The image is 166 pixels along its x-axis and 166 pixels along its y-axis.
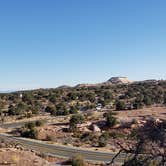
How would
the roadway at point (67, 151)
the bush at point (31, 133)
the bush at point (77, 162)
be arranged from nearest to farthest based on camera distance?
the bush at point (77, 162) < the roadway at point (67, 151) < the bush at point (31, 133)

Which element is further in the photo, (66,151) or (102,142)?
(102,142)

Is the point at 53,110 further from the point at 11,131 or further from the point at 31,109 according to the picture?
the point at 11,131

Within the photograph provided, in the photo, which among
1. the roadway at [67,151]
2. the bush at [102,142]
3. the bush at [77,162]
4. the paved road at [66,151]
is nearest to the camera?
the bush at [77,162]

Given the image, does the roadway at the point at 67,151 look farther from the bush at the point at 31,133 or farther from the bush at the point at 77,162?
the bush at the point at 77,162

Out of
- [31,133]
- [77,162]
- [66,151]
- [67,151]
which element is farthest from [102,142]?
[77,162]

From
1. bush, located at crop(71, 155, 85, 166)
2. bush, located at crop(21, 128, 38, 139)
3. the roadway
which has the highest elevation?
bush, located at crop(21, 128, 38, 139)

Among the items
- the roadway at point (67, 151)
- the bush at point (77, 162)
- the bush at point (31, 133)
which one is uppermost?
the bush at point (31, 133)

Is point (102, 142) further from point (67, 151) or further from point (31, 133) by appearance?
point (31, 133)

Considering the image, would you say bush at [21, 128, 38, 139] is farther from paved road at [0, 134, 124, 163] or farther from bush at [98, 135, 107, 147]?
bush at [98, 135, 107, 147]

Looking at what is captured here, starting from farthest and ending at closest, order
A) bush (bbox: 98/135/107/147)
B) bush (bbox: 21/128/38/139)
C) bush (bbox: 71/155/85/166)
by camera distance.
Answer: bush (bbox: 21/128/38/139), bush (bbox: 98/135/107/147), bush (bbox: 71/155/85/166)

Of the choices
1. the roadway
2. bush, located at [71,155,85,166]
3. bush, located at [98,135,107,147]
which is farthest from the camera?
bush, located at [98,135,107,147]

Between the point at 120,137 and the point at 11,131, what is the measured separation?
76.2ft

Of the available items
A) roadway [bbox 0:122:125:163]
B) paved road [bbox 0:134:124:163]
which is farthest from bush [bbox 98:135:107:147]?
paved road [bbox 0:134:124:163]

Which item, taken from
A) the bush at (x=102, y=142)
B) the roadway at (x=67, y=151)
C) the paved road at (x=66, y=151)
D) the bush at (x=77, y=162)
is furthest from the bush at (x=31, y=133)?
the bush at (x=77, y=162)
